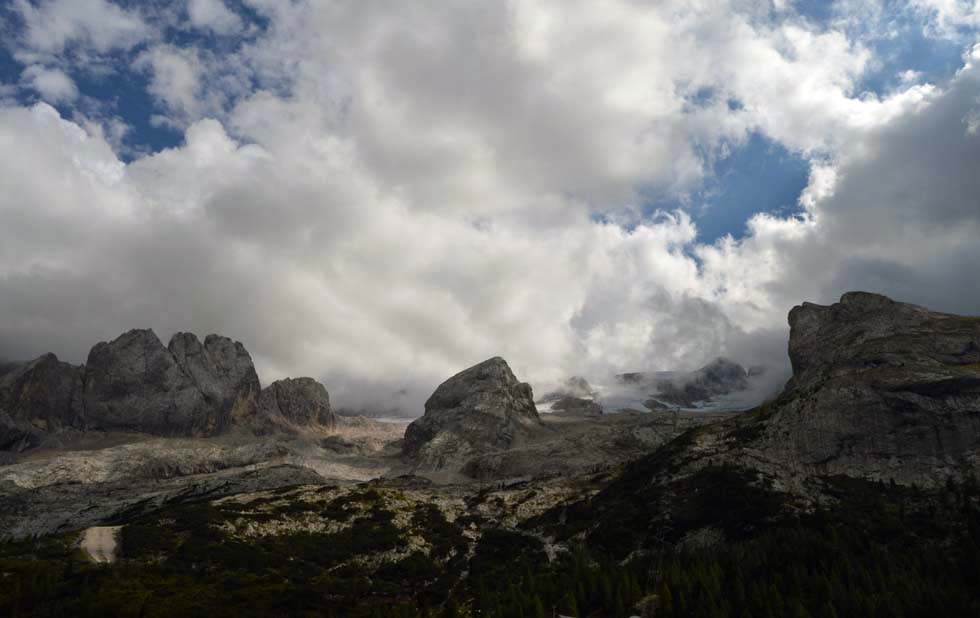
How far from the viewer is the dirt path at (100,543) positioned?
460 feet

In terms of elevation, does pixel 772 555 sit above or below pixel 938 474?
below

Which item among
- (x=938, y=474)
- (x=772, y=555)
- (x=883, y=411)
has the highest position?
(x=883, y=411)

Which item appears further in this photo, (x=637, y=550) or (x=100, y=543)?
(x=637, y=550)

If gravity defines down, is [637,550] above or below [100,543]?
below

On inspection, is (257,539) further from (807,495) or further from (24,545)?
(807,495)

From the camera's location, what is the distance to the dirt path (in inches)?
5517

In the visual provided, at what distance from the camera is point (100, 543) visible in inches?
5999

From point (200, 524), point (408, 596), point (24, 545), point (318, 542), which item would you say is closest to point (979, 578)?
point (408, 596)

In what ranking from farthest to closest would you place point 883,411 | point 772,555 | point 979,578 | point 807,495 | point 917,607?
point 883,411, point 807,495, point 772,555, point 979,578, point 917,607

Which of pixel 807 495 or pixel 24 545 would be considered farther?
pixel 807 495

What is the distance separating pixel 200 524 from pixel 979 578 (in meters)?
171

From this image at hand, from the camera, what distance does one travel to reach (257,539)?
546ft

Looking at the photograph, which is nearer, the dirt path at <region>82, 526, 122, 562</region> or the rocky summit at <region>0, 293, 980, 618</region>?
the rocky summit at <region>0, 293, 980, 618</region>

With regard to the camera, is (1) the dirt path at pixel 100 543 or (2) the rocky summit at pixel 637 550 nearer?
(2) the rocky summit at pixel 637 550
